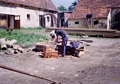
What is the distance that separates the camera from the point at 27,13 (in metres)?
28.1

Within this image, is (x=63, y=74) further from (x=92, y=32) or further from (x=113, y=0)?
(x=113, y=0)

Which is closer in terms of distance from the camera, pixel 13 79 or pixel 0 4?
pixel 13 79

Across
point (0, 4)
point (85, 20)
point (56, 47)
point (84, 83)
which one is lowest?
point (84, 83)

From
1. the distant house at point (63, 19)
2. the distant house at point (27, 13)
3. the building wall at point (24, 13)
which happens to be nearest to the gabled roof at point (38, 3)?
the distant house at point (27, 13)

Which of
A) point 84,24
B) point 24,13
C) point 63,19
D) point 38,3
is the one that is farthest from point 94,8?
point 24,13

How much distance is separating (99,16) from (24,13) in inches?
401

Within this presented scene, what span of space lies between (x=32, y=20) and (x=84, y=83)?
2408cm

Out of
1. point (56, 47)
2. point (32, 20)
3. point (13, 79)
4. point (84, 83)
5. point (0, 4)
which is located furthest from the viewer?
point (32, 20)

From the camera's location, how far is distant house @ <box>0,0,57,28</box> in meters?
24.4

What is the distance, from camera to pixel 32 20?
29.1 metres

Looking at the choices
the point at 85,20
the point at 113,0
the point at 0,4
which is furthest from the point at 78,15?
the point at 0,4

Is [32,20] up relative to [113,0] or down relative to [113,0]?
down

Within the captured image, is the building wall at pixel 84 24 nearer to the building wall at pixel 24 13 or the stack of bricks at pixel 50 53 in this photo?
the building wall at pixel 24 13

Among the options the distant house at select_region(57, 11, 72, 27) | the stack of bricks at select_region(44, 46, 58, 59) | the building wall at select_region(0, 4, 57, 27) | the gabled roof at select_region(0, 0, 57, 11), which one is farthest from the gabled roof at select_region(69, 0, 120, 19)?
the stack of bricks at select_region(44, 46, 58, 59)
